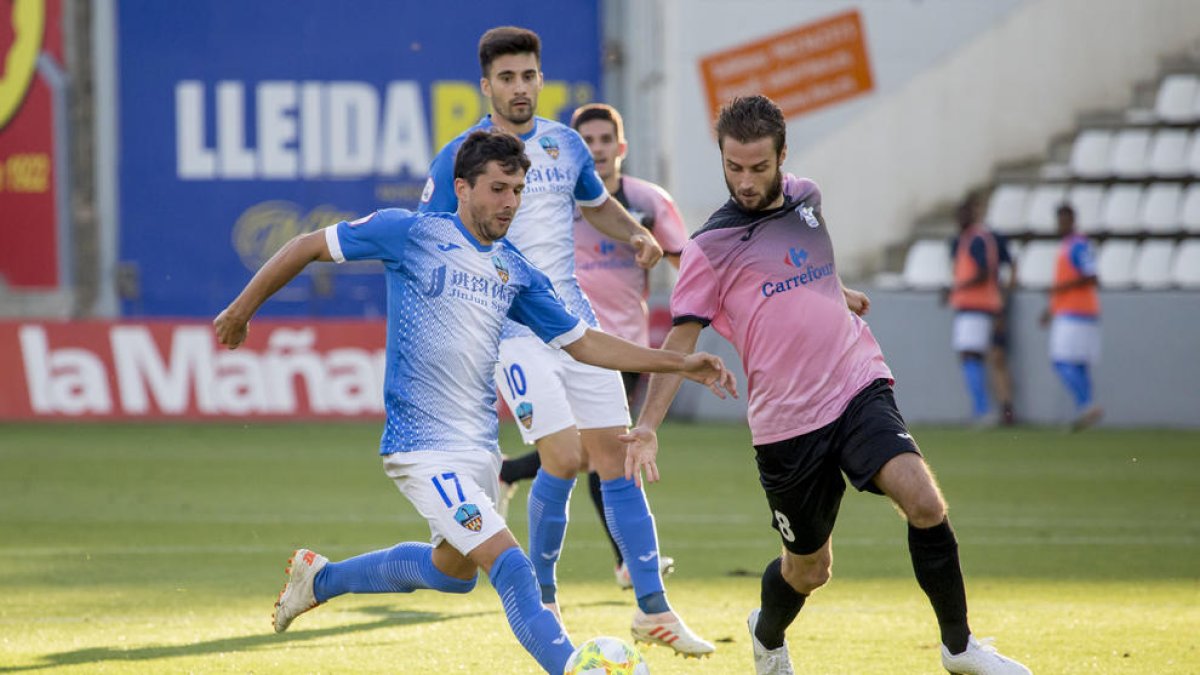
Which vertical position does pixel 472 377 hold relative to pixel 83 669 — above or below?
above

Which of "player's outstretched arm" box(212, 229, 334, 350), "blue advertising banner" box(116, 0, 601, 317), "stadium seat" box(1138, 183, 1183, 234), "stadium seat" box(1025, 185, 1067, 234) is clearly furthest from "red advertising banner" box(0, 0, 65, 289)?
"player's outstretched arm" box(212, 229, 334, 350)

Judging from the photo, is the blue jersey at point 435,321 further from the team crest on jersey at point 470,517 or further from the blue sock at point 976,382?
the blue sock at point 976,382

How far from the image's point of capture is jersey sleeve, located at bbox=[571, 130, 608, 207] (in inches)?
295

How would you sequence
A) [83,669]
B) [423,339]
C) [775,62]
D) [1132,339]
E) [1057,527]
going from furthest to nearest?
[775,62]
[1132,339]
[1057,527]
[83,669]
[423,339]

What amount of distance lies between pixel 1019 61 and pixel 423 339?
58.4 feet

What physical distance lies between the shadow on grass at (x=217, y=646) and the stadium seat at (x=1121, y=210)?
14.5 metres

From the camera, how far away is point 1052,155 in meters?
22.5

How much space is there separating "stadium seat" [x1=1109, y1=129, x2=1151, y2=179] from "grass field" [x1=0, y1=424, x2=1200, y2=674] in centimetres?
590

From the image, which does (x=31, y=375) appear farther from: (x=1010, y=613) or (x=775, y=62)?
(x=1010, y=613)

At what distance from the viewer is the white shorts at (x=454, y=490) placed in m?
5.64

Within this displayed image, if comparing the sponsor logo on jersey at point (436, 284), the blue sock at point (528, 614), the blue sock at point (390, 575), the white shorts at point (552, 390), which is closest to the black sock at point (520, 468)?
the white shorts at point (552, 390)

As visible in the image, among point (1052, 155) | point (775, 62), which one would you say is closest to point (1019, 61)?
point (1052, 155)

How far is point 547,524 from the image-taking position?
24.9ft

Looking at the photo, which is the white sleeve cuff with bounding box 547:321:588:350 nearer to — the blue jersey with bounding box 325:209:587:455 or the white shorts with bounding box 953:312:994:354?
the blue jersey with bounding box 325:209:587:455
